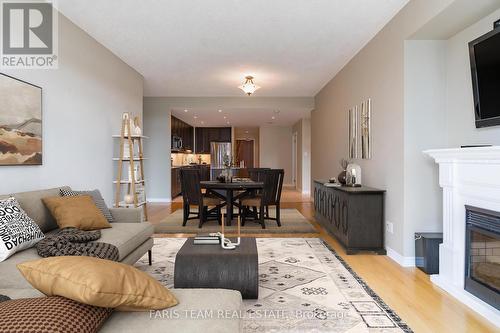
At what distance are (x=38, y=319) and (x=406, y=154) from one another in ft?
11.3

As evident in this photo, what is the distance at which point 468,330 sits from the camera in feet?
7.24

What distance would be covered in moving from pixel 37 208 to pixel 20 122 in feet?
2.98

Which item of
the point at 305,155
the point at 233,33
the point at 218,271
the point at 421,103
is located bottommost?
the point at 218,271

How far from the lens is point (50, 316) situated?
41.2 inches

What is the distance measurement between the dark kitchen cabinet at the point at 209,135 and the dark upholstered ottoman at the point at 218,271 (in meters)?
11.1

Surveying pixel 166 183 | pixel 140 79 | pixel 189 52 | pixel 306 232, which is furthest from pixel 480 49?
pixel 166 183

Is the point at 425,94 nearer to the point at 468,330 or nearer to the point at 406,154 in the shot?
the point at 406,154

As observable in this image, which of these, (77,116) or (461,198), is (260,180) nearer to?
(77,116)

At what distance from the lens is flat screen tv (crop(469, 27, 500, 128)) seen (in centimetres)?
260

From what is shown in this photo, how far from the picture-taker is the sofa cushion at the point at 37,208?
2.71 m

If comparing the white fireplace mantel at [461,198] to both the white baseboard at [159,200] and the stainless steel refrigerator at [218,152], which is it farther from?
the stainless steel refrigerator at [218,152]

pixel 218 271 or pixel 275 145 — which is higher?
pixel 275 145

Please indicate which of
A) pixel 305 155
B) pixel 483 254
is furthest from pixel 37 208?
pixel 305 155

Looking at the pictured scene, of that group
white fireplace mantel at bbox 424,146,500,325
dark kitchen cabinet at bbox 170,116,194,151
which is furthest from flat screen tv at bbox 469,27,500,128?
dark kitchen cabinet at bbox 170,116,194,151
